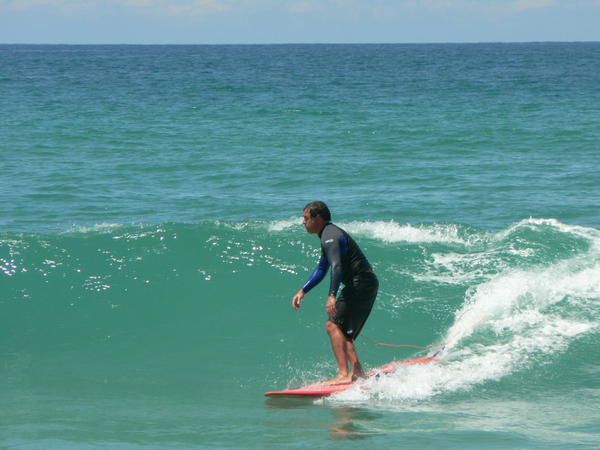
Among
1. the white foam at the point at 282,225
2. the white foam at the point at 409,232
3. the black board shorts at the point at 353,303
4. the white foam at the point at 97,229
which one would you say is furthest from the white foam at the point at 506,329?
the white foam at the point at 97,229

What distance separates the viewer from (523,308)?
10562mm

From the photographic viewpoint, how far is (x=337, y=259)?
25.8 feet

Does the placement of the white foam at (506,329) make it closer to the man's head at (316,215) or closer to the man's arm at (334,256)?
the man's arm at (334,256)

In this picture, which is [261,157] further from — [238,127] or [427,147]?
[238,127]

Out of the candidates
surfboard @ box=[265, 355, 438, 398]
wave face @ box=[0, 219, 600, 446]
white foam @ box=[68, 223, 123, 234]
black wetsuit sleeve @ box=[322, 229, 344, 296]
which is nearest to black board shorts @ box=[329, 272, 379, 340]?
black wetsuit sleeve @ box=[322, 229, 344, 296]

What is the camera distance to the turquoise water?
7.55 metres

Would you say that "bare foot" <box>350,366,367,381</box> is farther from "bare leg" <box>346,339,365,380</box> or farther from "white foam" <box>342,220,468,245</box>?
"white foam" <box>342,220,468,245</box>

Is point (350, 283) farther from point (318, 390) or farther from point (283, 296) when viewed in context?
point (283, 296)

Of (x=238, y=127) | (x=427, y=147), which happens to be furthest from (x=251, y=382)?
(x=238, y=127)

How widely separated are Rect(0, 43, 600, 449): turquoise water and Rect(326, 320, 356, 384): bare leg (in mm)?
185

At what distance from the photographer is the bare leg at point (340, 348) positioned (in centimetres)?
811

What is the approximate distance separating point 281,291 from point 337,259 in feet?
12.3

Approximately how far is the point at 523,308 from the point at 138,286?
4.55m

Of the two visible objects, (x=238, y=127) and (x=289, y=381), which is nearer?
(x=289, y=381)
